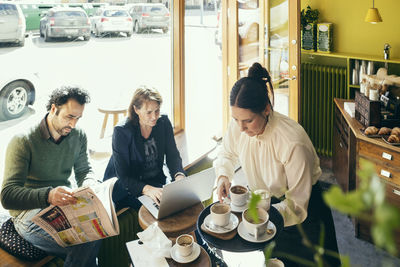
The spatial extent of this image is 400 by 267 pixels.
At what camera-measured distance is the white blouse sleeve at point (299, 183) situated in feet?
5.84

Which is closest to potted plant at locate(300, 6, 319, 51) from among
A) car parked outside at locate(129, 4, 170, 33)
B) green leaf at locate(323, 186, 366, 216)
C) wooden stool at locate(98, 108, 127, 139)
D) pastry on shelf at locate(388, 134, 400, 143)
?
car parked outside at locate(129, 4, 170, 33)

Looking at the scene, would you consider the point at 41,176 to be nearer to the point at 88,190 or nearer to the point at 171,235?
the point at 88,190

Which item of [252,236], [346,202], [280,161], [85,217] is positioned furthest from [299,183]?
[346,202]

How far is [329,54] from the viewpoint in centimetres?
398

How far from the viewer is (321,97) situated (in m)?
4.20

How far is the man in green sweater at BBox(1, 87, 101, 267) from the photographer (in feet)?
6.55

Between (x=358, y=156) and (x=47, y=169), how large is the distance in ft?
7.07

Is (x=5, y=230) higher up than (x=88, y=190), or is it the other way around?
(x=88, y=190)

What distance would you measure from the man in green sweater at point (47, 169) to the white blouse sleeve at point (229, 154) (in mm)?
759

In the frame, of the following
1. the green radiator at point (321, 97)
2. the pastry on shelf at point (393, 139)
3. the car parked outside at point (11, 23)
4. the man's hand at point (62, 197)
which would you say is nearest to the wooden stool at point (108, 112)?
the car parked outside at point (11, 23)

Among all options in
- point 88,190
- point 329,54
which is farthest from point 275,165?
point 329,54

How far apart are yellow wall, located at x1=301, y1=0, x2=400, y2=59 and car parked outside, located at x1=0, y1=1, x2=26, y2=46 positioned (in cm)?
288

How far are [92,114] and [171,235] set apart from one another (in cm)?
149

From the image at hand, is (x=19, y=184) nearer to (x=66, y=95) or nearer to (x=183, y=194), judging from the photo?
(x=66, y=95)
